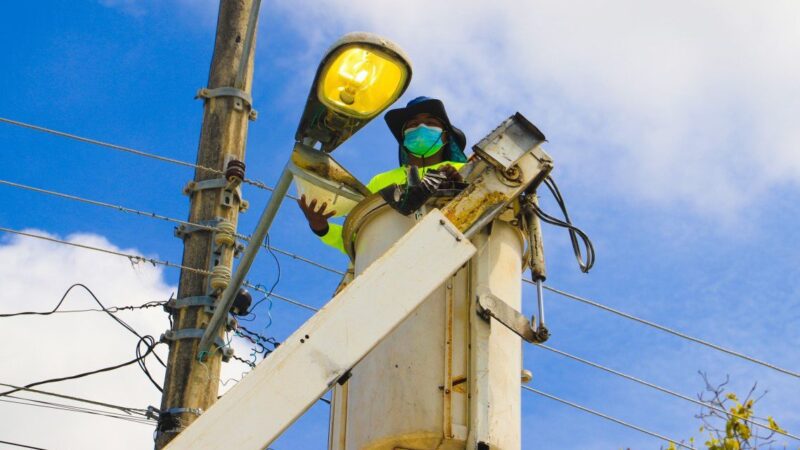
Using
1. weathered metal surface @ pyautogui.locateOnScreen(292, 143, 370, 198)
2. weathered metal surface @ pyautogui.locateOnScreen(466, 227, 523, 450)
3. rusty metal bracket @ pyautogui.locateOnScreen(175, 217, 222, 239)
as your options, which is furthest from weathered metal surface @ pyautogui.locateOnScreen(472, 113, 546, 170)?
rusty metal bracket @ pyautogui.locateOnScreen(175, 217, 222, 239)

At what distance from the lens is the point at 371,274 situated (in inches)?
149

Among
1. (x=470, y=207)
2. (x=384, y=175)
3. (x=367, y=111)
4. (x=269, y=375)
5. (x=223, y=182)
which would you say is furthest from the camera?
(x=223, y=182)

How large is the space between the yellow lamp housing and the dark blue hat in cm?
161

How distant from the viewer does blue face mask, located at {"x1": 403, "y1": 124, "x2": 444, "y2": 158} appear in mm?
6234

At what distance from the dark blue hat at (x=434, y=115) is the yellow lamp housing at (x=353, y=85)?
5.29 ft

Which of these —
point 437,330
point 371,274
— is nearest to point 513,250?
point 437,330

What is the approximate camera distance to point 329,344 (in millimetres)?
3641

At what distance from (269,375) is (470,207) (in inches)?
43.0

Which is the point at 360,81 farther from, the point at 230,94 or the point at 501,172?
the point at 230,94

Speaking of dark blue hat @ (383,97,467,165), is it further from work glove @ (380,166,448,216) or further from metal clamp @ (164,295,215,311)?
work glove @ (380,166,448,216)

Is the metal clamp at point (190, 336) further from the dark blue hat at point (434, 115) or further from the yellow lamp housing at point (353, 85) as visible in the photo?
the yellow lamp housing at point (353, 85)

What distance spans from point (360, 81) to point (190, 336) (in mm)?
2560

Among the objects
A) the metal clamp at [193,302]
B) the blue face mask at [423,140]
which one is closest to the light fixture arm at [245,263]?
the metal clamp at [193,302]

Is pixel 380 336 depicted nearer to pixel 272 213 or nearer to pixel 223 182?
pixel 272 213
